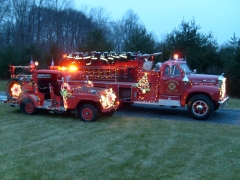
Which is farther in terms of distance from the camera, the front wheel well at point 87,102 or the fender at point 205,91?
the fender at point 205,91

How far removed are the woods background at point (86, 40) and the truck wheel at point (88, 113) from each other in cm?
1225

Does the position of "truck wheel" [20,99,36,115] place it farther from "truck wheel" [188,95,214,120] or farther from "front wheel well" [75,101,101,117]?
"truck wheel" [188,95,214,120]

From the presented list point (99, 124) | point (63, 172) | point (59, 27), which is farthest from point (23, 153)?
point (59, 27)

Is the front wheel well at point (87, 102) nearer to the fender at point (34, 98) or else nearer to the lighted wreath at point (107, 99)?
the lighted wreath at point (107, 99)

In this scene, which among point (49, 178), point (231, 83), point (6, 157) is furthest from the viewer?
point (231, 83)

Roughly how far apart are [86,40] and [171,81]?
1538 cm

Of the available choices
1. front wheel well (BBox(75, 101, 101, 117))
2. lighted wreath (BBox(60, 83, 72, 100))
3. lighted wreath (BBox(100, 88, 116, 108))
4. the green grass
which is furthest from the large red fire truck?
lighted wreath (BBox(60, 83, 72, 100))

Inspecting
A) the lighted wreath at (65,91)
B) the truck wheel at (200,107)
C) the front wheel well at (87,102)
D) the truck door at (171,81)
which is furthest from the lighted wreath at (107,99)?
the truck wheel at (200,107)

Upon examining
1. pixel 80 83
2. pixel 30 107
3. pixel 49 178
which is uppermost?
pixel 80 83

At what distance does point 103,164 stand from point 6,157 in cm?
218

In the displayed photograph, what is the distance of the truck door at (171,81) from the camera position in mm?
11562

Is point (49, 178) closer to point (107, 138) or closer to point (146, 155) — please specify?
point (146, 155)

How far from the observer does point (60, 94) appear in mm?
10648

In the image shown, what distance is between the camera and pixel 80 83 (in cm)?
1087
